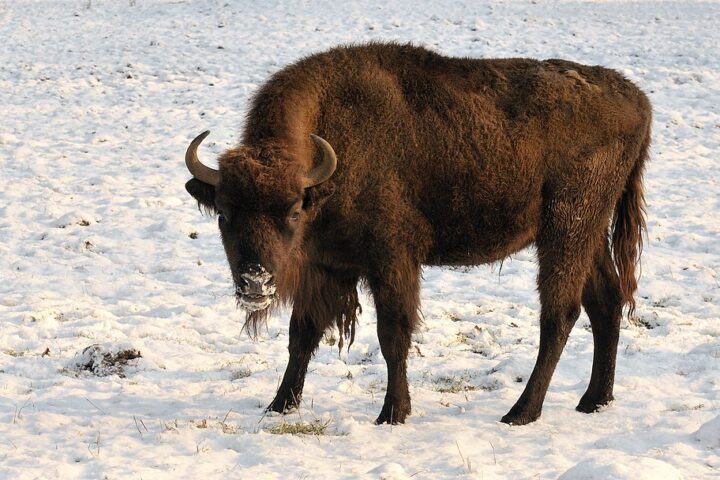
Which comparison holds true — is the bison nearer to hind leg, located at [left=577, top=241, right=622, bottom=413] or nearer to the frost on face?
hind leg, located at [left=577, top=241, right=622, bottom=413]

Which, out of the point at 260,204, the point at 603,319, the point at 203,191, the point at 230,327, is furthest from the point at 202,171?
the point at 603,319

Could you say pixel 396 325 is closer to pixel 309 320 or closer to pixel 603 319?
pixel 309 320

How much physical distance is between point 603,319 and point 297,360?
2.22 metres

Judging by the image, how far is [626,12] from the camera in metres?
20.4

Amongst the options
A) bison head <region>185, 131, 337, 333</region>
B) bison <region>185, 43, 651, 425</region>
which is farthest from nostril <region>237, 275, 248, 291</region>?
bison <region>185, 43, 651, 425</region>

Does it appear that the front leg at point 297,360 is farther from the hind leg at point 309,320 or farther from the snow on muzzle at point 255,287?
the snow on muzzle at point 255,287

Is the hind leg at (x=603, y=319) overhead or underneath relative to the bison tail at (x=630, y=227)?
underneath

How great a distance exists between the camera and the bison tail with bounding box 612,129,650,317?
619 centimetres

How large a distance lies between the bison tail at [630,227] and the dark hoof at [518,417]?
1231 mm

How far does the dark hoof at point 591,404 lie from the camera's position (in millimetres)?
5816

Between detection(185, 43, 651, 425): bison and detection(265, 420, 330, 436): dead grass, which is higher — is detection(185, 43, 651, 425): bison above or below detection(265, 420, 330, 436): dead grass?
above

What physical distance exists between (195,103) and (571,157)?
10.3 metres

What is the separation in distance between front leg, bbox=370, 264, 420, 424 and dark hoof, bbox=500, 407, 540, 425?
2.13ft

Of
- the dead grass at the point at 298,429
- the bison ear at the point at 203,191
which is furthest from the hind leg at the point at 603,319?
the bison ear at the point at 203,191
